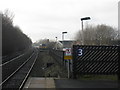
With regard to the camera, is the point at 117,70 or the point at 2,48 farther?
the point at 2,48

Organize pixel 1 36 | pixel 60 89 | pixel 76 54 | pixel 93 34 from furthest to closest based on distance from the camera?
pixel 93 34 < pixel 1 36 < pixel 76 54 < pixel 60 89

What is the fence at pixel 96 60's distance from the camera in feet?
37.0

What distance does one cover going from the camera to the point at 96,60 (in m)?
11.4

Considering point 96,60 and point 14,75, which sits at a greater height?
point 96,60

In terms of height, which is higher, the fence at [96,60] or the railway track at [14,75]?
the fence at [96,60]

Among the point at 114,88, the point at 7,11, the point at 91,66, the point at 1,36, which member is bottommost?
the point at 114,88

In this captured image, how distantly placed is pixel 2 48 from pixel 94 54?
129 feet

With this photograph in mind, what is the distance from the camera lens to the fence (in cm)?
1127

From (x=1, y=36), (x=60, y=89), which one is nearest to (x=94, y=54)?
(x=60, y=89)

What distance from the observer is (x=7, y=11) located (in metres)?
71.5

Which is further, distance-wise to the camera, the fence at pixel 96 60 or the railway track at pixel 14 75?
the railway track at pixel 14 75

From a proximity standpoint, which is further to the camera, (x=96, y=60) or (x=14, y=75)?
(x=14, y=75)

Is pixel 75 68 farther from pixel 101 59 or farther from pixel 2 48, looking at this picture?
pixel 2 48

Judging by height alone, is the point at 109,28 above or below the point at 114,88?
above
